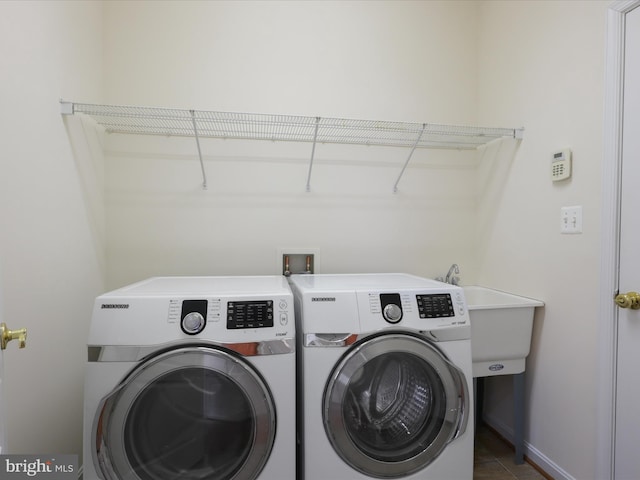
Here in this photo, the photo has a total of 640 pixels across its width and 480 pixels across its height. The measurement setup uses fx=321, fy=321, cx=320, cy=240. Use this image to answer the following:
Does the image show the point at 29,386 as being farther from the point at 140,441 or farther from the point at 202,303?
the point at 202,303

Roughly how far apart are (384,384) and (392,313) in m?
0.31

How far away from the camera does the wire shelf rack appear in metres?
1.78

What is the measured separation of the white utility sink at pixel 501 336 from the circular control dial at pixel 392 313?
542mm

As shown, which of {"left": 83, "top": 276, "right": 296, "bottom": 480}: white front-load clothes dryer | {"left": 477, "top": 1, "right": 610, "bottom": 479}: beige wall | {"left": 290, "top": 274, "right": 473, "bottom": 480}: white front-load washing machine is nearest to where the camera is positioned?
{"left": 83, "top": 276, "right": 296, "bottom": 480}: white front-load clothes dryer

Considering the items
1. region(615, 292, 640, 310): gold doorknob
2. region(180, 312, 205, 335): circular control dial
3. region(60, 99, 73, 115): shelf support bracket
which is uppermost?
region(60, 99, 73, 115): shelf support bracket

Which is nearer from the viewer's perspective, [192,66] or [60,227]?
[60,227]

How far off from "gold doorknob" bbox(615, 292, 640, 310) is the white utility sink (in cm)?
38

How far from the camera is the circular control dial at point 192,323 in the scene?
1160mm

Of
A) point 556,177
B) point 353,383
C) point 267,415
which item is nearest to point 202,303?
point 267,415

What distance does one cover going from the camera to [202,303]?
47.6 inches

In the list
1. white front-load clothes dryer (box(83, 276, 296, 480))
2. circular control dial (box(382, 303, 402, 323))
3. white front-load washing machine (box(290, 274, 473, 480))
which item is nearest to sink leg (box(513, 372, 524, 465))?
white front-load washing machine (box(290, 274, 473, 480))

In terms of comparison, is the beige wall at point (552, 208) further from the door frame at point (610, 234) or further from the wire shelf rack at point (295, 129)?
the wire shelf rack at point (295, 129)

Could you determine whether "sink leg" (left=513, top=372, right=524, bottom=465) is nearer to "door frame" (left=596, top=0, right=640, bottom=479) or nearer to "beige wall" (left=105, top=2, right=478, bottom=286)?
"door frame" (left=596, top=0, right=640, bottom=479)

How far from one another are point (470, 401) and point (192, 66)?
232cm
